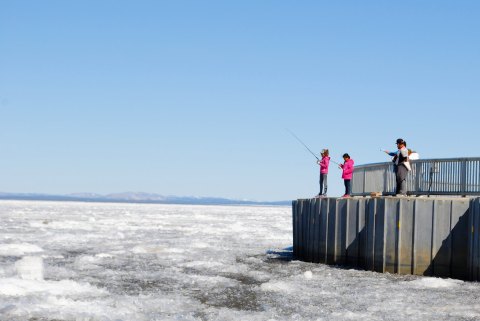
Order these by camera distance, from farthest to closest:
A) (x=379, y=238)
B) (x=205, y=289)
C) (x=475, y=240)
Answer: (x=379, y=238), (x=475, y=240), (x=205, y=289)

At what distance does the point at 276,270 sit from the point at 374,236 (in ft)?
8.04

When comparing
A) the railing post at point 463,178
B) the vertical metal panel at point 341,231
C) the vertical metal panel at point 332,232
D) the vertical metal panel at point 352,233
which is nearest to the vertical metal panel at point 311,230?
the vertical metal panel at point 332,232

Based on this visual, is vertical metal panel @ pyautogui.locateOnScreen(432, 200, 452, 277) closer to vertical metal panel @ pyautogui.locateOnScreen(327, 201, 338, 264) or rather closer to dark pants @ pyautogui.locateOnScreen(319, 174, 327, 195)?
vertical metal panel @ pyautogui.locateOnScreen(327, 201, 338, 264)

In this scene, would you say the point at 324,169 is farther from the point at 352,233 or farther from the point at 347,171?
the point at 352,233

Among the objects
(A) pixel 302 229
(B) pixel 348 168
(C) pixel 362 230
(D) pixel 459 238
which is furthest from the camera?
(B) pixel 348 168

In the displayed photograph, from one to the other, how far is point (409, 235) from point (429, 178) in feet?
10.9

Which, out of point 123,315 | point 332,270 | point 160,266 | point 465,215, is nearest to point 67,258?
point 160,266

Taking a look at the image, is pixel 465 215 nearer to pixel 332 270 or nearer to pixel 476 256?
pixel 476 256

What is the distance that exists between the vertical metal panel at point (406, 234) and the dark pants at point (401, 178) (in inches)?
92.7

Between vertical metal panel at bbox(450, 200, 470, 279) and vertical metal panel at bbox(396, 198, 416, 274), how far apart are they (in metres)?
0.86

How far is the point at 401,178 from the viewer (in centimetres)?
1694

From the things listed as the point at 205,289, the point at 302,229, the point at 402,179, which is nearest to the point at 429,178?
the point at 402,179

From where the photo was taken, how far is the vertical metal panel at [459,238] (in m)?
14.0

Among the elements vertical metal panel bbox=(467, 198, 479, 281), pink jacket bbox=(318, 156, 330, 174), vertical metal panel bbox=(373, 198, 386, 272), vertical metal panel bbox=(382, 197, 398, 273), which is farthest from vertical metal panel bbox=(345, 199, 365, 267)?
pink jacket bbox=(318, 156, 330, 174)
